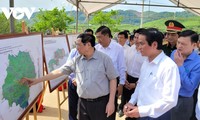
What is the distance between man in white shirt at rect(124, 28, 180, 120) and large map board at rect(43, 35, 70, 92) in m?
1.56

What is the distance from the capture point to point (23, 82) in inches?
84.4

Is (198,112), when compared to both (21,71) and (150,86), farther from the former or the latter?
(21,71)

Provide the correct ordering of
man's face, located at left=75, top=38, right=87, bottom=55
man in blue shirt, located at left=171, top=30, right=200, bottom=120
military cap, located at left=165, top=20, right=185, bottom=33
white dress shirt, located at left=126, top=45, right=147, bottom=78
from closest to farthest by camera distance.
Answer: man in blue shirt, located at left=171, top=30, right=200, bottom=120, man's face, located at left=75, top=38, right=87, bottom=55, military cap, located at left=165, top=20, right=185, bottom=33, white dress shirt, located at left=126, top=45, right=147, bottom=78

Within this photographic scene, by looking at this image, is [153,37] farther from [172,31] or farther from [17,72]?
[172,31]

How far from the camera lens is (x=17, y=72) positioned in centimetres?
204

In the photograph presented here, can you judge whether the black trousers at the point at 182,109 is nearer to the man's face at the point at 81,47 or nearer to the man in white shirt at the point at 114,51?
the man's face at the point at 81,47

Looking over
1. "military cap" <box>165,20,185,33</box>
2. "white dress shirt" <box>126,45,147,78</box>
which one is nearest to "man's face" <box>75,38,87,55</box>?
"military cap" <box>165,20,185,33</box>

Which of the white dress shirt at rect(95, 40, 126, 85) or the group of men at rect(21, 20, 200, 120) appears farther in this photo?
the white dress shirt at rect(95, 40, 126, 85)

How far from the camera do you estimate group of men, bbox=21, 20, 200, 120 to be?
5.91 ft

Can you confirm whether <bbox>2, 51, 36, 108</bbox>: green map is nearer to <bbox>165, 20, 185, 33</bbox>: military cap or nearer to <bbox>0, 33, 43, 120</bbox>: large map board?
<bbox>0, 33, 43, 120</bbox>: large map board

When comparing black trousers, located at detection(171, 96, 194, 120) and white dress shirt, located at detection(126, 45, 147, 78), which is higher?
white dress shirt, located at detection(126, 45, 147, 78)

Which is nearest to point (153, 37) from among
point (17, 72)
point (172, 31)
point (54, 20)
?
point (17, 72)

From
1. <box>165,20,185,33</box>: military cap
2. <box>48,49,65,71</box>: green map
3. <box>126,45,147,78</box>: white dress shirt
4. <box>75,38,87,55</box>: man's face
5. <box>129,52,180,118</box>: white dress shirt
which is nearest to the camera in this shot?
<box>129,52,180,118</box>: white dress shirt

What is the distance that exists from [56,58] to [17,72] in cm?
168
